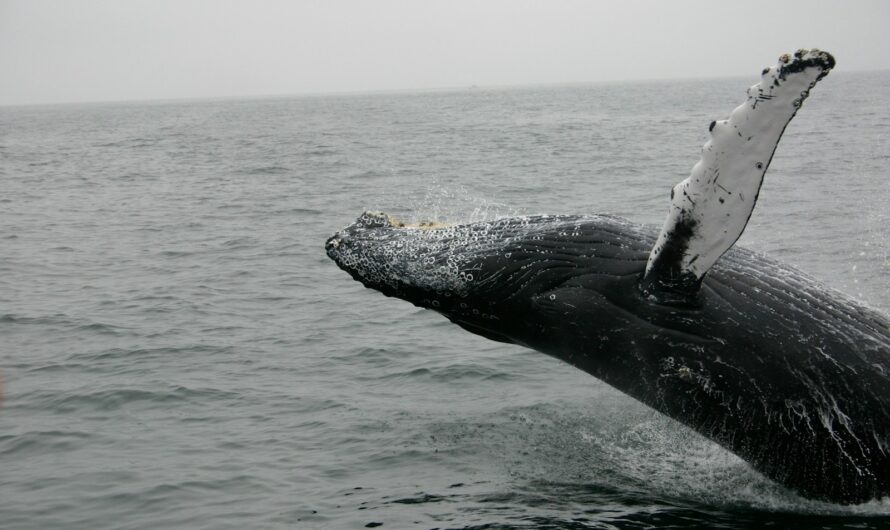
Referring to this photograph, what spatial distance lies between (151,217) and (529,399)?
753 inches

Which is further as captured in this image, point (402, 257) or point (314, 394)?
point (314, 394)

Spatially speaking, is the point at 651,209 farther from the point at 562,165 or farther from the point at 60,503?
the point at 60,503

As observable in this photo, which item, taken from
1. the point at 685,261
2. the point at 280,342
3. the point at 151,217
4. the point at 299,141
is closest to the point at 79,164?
the point at 299,141

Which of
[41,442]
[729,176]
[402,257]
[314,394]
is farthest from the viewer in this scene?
[314,394]

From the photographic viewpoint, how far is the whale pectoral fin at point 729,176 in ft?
17.4

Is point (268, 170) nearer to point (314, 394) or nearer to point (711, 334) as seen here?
point (314, 394)

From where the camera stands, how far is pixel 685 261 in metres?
6.04

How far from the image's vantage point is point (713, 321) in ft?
20.6

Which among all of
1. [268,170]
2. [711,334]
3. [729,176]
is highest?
[729,176]

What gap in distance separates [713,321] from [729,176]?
1.12 metres

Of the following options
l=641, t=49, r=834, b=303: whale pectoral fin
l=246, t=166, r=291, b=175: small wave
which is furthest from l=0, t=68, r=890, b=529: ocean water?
l=246, t=166, r=291, b=175: small wave

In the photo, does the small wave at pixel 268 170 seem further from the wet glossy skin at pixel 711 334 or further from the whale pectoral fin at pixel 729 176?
the whale pectoral fin at pixel 729 176

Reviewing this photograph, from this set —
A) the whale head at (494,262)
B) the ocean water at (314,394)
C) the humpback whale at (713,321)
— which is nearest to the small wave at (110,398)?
the ocean water at (314,394)

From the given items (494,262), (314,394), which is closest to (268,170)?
(314,394)
